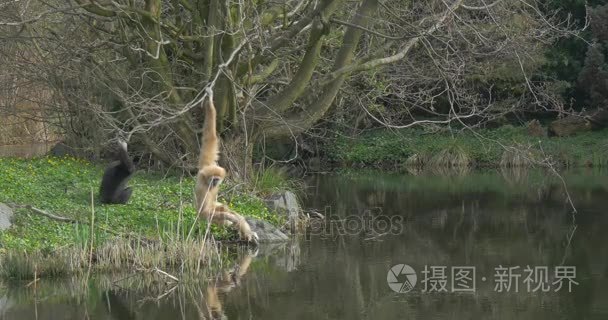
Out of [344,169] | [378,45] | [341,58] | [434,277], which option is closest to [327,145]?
[344,169]

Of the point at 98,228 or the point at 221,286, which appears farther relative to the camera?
the point at 98,228

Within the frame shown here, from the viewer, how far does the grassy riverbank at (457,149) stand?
105 ft

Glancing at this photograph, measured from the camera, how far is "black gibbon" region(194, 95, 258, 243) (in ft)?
40.3

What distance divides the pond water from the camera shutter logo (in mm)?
31

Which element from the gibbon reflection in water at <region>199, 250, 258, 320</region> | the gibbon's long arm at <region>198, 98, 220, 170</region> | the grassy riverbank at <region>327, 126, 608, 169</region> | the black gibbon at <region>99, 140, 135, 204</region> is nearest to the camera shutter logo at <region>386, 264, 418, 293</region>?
the gibbon reflection in water at <region>199, 250, 258, 320</region>

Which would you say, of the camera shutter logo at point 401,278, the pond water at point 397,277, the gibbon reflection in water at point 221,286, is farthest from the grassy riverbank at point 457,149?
the gibbon reflection in water at point 221,286

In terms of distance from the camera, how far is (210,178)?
42.0 feet

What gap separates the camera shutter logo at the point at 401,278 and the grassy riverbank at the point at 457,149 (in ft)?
56.9

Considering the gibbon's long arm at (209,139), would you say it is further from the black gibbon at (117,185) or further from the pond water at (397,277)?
the black gibbon at (117,185)

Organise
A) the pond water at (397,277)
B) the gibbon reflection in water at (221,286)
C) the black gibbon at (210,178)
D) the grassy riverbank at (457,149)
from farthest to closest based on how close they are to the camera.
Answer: the grassy riverbank at (457,149) < the black gibbon at (210,178) < the pond water at (397,277) < the gibbon reflection in water at (221,286)

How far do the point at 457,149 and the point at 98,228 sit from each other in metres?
20.8

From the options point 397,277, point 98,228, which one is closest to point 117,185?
point 98,228

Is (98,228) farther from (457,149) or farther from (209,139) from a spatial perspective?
(457,149)

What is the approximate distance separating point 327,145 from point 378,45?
11.9 meters
